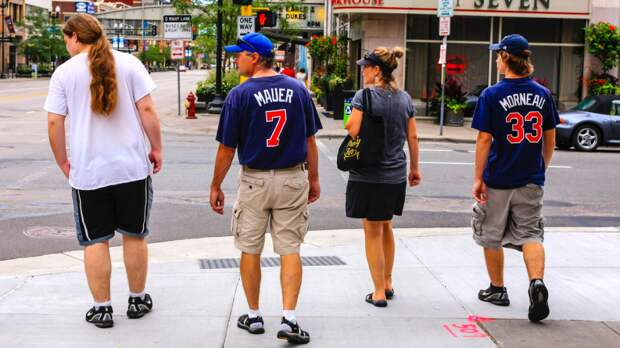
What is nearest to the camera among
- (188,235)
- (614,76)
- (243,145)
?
(243,145)

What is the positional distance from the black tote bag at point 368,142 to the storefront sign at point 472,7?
2074 cm

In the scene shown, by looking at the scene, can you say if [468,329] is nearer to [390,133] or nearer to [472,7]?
[390,133]

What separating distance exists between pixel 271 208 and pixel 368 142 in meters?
0.91

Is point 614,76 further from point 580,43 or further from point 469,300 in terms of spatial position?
point 469,300

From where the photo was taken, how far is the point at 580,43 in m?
26.8

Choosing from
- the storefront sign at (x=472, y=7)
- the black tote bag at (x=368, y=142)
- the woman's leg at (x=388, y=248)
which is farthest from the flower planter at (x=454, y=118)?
the black tote bag at (x=368, y=142)

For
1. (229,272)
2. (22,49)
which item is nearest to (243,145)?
(229,272)

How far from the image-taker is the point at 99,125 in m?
5.20

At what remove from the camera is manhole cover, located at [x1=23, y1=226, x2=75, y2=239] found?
8.76 metres

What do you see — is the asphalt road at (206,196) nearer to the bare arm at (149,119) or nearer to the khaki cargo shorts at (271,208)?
the bare arm at (149,119)

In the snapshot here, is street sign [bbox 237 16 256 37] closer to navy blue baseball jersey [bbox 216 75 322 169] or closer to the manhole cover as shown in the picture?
the manhole cover

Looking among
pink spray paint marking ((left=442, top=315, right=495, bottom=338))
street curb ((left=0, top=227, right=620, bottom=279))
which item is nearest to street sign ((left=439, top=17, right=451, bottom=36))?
street curb ((left=0, top=227, right=620, bottom=279))

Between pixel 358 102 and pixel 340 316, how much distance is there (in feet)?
4.84

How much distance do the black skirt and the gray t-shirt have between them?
4 centimetres
